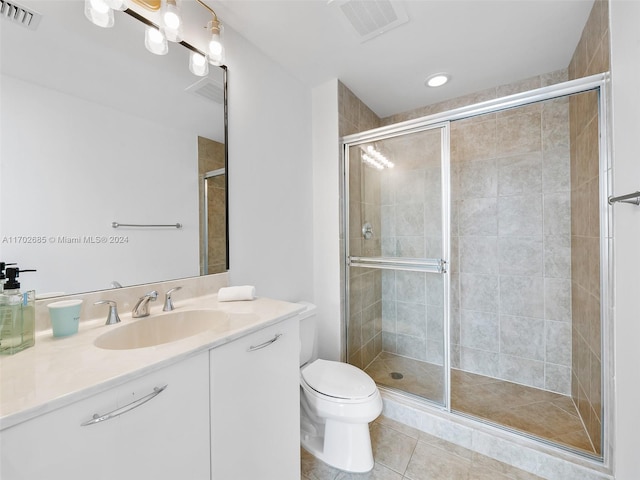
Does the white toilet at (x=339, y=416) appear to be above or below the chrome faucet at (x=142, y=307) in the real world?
below

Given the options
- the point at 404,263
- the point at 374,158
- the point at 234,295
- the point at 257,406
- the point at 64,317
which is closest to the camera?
the point at 64,317

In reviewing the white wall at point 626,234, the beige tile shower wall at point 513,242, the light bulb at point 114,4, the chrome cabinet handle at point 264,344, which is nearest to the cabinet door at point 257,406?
the chrome cabinet handle at point 264,344

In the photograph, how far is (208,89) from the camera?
4.34 ft

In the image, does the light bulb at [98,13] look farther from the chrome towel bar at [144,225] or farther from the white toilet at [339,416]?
the white toilet at [339,416]

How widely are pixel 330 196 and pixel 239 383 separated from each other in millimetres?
1423

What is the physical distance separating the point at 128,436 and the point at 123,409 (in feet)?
0.24

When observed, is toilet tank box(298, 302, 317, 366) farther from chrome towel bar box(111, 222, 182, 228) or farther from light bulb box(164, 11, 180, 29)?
light bulb box(164, 11, 180, 29)

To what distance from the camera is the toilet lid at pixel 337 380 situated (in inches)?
51.1

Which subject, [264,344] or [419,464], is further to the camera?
[419,464]

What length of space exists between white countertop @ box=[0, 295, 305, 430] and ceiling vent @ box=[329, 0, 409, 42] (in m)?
1.53

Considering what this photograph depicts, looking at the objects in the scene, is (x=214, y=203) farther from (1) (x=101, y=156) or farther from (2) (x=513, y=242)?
(2) (x=513, y=242)

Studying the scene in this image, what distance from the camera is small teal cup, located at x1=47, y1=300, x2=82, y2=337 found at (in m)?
0.80

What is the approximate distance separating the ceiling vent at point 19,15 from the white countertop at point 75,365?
991mm

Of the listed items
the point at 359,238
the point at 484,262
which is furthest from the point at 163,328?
the point at 484,262
